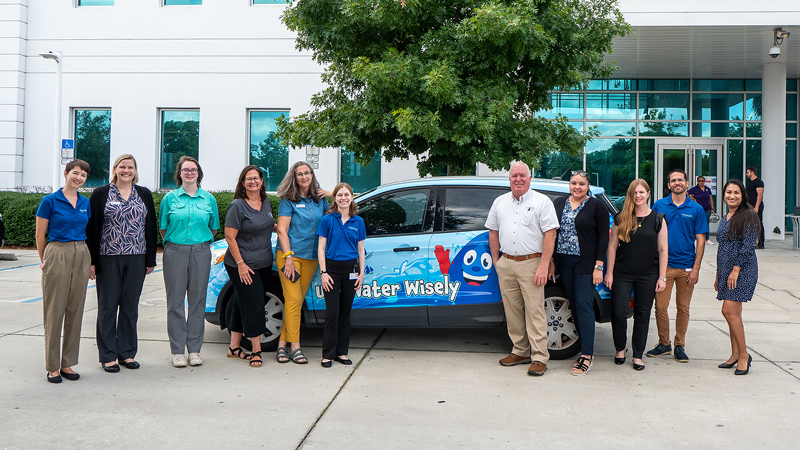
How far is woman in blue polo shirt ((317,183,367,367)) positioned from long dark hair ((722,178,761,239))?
3194 millimetres

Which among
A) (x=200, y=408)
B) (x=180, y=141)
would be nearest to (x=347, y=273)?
(x=200, y=408)

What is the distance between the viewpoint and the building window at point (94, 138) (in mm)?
17469

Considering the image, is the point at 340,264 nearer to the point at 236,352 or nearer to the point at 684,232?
the point at 236,352

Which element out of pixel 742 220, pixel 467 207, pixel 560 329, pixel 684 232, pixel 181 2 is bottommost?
pixel 560 329

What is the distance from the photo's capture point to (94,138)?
17.5 meters

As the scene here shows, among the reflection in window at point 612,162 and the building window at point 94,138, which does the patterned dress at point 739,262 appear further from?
the building window at point 94,138

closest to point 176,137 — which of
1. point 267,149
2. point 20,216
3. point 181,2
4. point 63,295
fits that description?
point 267,149

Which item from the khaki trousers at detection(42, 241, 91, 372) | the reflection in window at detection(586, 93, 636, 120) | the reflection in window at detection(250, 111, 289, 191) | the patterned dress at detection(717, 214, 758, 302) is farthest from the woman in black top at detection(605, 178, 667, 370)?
the reflection in window at detection(586, 93, 636, 120)

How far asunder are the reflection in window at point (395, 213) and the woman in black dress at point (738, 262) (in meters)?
2.68

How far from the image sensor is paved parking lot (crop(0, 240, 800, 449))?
388cm

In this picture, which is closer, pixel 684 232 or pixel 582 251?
pixel 582 251

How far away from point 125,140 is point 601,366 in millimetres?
15358

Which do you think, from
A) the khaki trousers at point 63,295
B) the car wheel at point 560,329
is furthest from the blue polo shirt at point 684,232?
the khaki trousers at point 63,295

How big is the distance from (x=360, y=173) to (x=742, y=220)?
12.3 meters
